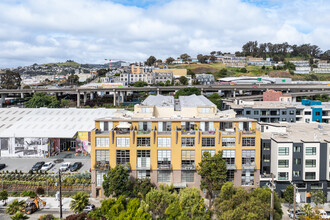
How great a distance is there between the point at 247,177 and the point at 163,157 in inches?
406

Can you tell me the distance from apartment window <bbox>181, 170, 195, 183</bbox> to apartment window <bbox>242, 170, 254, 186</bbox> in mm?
6055

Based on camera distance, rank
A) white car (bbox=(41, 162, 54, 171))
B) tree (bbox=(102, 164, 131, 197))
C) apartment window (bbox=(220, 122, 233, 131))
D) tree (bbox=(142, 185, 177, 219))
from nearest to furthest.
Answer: tree (bbox=(142, 185, 177, 219))
tree (bbox=(102, 164, 131, 197))
apartment window (bbox=(220, 122, 233, 131))
white car (bbox=(41, 162, 54, 171))

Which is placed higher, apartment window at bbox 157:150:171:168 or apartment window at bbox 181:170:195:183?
apartment window at bbox 157:150:171:168

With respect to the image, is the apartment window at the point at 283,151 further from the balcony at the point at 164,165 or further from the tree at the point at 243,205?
the balcony at the point at 164,165

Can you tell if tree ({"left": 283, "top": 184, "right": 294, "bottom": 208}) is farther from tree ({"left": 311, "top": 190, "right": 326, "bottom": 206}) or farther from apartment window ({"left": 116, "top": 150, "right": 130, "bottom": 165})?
apartment window ({"left": 116, "top": 150, "right": 130, "bottom": 165})

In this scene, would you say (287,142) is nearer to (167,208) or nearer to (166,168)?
(166,168)

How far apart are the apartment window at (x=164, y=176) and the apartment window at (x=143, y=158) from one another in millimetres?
1724

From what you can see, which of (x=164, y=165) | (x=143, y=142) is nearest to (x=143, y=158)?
(x=143, y=142)

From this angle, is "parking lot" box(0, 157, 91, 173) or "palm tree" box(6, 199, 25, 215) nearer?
"palm tree" box(6, 199, 25, 215)

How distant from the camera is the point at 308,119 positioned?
66500 mm

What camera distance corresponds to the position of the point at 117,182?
30797 millimetres

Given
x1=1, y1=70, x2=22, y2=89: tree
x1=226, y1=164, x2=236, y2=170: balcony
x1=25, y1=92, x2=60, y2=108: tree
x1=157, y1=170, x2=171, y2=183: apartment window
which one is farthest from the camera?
x1=1, y1=70, x2=22, y2=89: tree

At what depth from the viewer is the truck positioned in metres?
29.4

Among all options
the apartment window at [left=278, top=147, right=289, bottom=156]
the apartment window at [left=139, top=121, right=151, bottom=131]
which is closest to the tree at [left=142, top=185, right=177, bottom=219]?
the apartment window at [left=139, top=121, right=151, bottom=131]
